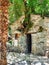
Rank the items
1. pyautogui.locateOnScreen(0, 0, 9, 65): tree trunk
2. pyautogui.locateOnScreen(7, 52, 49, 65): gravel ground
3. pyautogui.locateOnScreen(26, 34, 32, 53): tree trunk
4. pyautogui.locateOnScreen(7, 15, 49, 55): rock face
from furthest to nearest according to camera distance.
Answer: pyautogui.locateOnScreen(26, 34, 32, 53): tree trunk → pyautogui.locateOnScreen(7, 15, 49, 55): rock face → pyautogui.locateOnScreen(7, 52, 49, 65): gravel ground → pyautogui.locateOnScreen(0, 0, 9, 65): tree trunk

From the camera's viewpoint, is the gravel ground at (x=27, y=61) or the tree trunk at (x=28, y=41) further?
the tree trunk at (x=28, y=41)

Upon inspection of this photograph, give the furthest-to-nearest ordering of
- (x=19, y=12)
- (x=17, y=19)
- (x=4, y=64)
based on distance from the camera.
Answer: (x=17, y=19), (x=19, y=12), (x=4, y=64)

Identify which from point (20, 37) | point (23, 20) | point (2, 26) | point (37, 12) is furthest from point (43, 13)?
point (2, 26)

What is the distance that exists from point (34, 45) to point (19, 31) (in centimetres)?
Result: 163

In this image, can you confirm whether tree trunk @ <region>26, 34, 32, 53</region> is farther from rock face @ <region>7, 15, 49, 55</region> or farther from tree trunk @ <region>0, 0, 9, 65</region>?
tree trunk @ <region>0, 0, 9, 65</region>

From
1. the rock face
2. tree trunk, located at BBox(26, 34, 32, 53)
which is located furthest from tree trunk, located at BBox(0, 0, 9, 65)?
tree trunk, located at BBox(26, 34, 32, 53)

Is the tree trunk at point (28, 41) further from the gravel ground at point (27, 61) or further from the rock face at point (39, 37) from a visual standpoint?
the gravel ground at point (27, 61)

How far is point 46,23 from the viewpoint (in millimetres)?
14961

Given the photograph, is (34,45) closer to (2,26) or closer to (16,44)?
(16,44)

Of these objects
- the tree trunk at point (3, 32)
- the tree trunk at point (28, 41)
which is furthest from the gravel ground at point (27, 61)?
the tree trunk at point (3, 32)

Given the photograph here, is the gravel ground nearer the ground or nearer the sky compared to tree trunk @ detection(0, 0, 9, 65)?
nearer the ground

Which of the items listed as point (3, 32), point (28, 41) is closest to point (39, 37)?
point (28, 41)

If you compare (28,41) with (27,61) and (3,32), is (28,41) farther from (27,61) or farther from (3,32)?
(3,32)

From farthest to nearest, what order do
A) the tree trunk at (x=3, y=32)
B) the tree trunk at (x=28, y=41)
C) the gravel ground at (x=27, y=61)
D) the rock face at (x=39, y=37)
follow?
1. the tree trunk at (x=28, y=41)
2. the rock face at (x=39, y=37)
3. the gravel ground at (x=27, y=61)
4. the tree trunk at (x=3, y=32)
